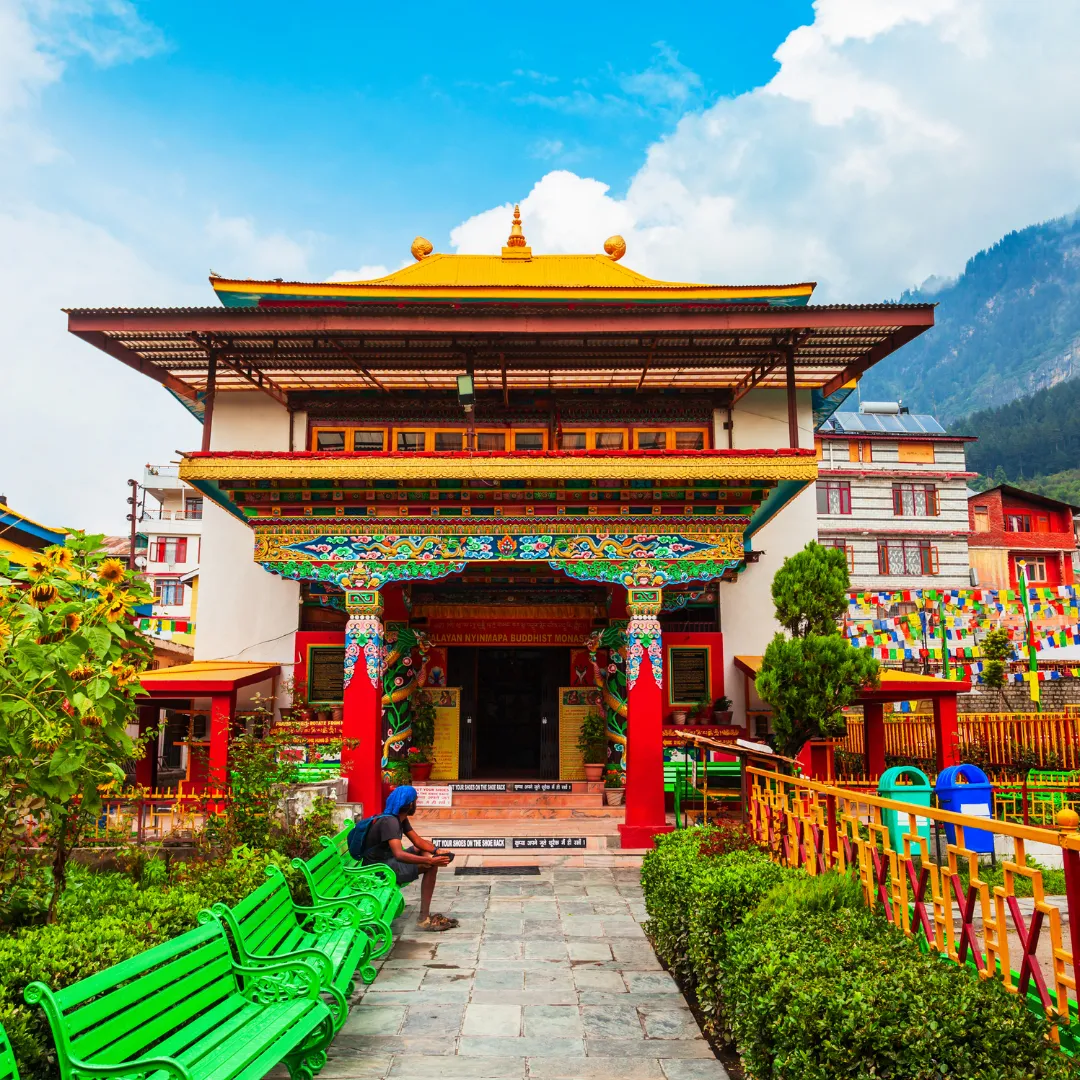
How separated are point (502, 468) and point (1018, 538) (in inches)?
1360

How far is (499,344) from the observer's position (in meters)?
13.1

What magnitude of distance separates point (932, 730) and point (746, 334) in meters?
9.61

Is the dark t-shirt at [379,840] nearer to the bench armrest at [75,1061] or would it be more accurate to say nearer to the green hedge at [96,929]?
the green hedge at [96,929]

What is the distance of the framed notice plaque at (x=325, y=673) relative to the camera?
16.3 meters

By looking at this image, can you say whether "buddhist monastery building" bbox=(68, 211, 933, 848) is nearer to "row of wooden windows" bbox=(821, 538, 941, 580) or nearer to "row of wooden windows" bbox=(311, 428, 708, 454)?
→ "row of wooden windows" bbox=(311, 428, 708, 454)

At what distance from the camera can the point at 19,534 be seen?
18812 mm

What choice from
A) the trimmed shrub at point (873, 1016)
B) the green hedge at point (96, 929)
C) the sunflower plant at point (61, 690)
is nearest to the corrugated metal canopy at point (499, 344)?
the sunflower plant at point (61, 690)

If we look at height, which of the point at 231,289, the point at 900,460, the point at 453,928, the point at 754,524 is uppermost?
the point at 900,460

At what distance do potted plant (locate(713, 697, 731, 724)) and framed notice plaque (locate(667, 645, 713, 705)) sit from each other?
48cm

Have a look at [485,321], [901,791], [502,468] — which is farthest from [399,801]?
[485,321]

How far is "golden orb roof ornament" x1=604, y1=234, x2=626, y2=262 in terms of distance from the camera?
1809 centimetres

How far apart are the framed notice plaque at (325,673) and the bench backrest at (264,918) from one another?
10328mm

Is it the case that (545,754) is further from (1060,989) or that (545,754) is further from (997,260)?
(997,260)

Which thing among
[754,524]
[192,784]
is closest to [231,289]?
[192,784]
